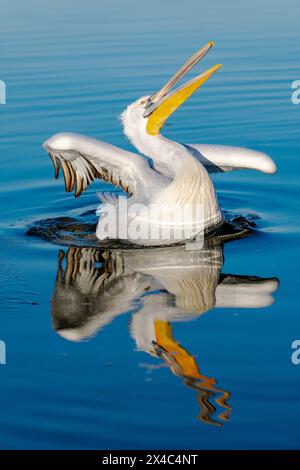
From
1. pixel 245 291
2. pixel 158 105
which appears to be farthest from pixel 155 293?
pixel 158 105

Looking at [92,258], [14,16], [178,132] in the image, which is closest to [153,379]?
[92,258]

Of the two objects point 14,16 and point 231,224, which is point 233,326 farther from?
point 14,16

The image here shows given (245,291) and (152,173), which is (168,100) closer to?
(152,173)

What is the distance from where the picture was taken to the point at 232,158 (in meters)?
7.53

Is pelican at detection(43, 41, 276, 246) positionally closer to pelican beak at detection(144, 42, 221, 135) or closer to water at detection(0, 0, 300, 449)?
pelican beak at detection(144, 42, 221, 135)

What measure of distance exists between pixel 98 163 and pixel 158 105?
2.10 feet

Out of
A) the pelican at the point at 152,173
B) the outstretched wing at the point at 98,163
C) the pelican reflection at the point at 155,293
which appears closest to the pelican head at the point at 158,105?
the pelican at the point at 152,173

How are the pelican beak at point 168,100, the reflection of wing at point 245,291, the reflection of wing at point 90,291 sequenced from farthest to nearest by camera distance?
the pelican beak at point 168,100 < the reflection of wing at point 245,291 < the reflection of wing at point 90,291

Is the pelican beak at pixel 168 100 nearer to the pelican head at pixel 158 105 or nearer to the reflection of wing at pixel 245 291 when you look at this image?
the pelican head at pixel 158 105

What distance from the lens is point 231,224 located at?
737 centimetres

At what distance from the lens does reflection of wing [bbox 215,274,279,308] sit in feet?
18.8

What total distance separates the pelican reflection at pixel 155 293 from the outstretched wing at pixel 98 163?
53cm

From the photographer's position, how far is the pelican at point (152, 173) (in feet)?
22.6

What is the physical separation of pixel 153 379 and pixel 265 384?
0.55 metres
